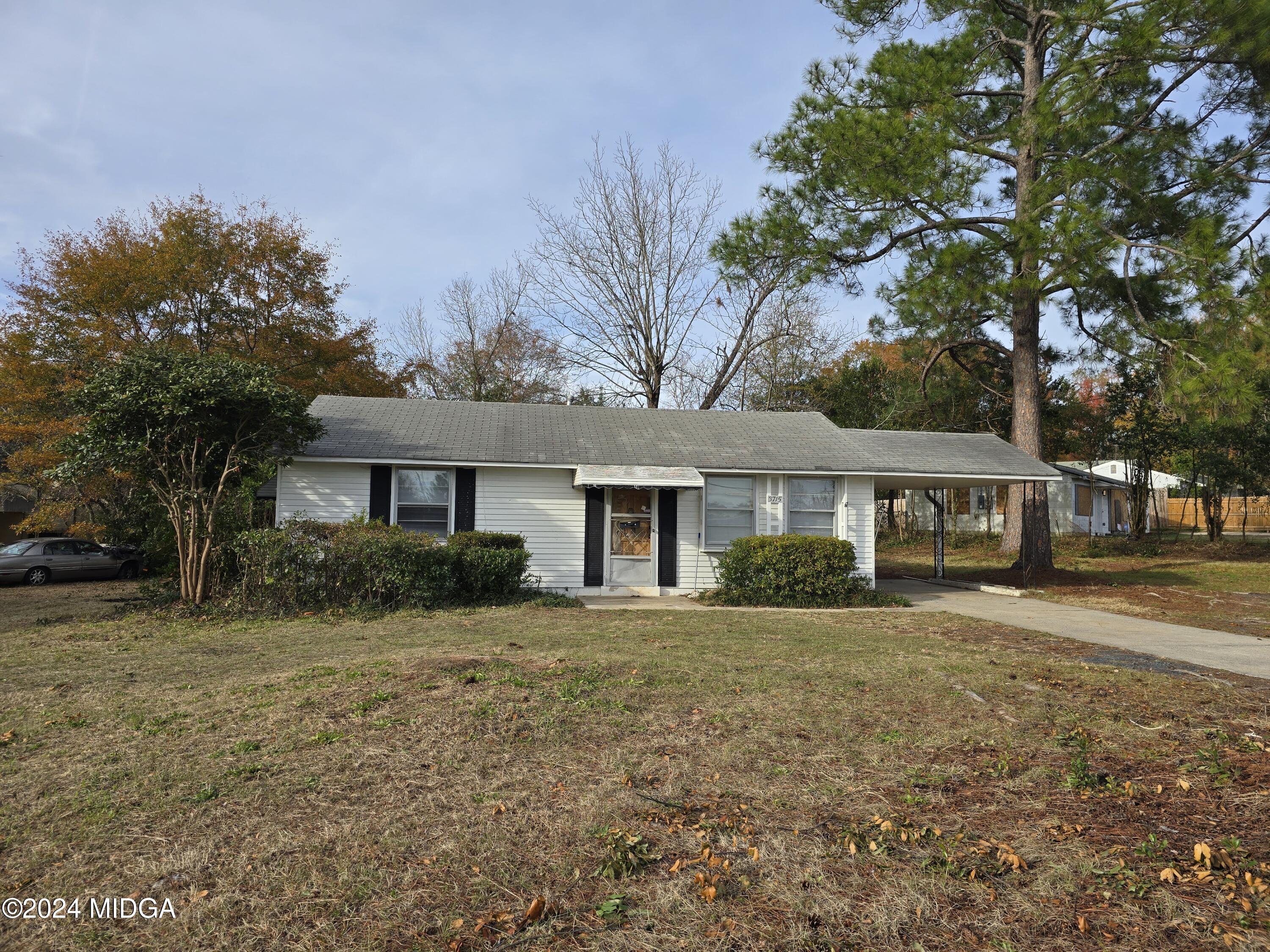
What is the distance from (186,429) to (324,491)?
2770mm

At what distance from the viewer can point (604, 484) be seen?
12.7 metres

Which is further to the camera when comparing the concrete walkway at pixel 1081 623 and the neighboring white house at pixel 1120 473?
the neighboring white house at pixel 1120 473

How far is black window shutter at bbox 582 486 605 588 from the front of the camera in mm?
13758

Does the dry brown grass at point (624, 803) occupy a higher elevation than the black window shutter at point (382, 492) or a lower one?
lower

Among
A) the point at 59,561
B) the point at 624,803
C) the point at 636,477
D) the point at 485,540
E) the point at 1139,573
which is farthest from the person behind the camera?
the point at 1139,573

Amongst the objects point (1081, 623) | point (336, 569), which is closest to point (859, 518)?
point (1081, 623)

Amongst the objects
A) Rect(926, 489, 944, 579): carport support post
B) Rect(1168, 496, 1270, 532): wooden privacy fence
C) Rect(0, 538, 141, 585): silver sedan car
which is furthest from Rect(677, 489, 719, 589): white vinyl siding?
Rect(1168, 496, 1270, 532): wooden privacy fence

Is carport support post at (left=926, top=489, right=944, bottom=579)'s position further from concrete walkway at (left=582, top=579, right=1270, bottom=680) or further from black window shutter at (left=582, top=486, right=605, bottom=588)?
black window shutter at (left=582, top=486, right=605, bottom=588)

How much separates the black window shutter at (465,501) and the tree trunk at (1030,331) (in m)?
11.3

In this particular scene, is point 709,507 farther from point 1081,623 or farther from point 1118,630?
point 1118,630

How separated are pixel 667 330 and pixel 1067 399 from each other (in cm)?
1377

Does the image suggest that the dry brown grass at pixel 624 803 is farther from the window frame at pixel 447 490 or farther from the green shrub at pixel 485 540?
the window frame at pixel 447 490

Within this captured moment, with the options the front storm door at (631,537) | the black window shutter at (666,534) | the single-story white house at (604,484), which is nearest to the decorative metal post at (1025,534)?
the single-story white house at (604,484)

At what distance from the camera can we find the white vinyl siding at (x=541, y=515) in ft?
44.6
